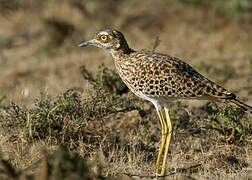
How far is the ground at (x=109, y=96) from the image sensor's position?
3945mm

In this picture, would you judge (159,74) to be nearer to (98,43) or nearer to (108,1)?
(98,43)

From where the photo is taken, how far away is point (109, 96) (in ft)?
14.8

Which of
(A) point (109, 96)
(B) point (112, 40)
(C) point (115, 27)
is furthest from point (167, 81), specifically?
(C) point (115, 27)

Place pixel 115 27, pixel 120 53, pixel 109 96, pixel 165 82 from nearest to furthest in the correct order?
pixel 165 82 < pixel 120 53 < pixel 109 96 < pixel 115 27

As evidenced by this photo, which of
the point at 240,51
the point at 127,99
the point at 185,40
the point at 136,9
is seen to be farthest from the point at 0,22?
the point at 127,99

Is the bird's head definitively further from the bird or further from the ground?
the ground

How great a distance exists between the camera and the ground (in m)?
3.95

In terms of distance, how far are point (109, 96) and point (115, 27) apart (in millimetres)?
5637

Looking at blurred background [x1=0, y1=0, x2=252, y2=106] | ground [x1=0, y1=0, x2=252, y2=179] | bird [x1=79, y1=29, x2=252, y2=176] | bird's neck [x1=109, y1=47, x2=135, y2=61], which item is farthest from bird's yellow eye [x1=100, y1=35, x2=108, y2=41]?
blurred background [x1=0, y1=0, x2=252, y2=106]

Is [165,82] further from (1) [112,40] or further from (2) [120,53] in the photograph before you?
(1) [112,40]

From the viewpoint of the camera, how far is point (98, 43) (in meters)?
4.19

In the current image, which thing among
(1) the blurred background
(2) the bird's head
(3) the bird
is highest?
(1) the blurred background

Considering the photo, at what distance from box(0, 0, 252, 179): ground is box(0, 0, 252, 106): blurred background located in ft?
0.08

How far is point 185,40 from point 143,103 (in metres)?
4.64
